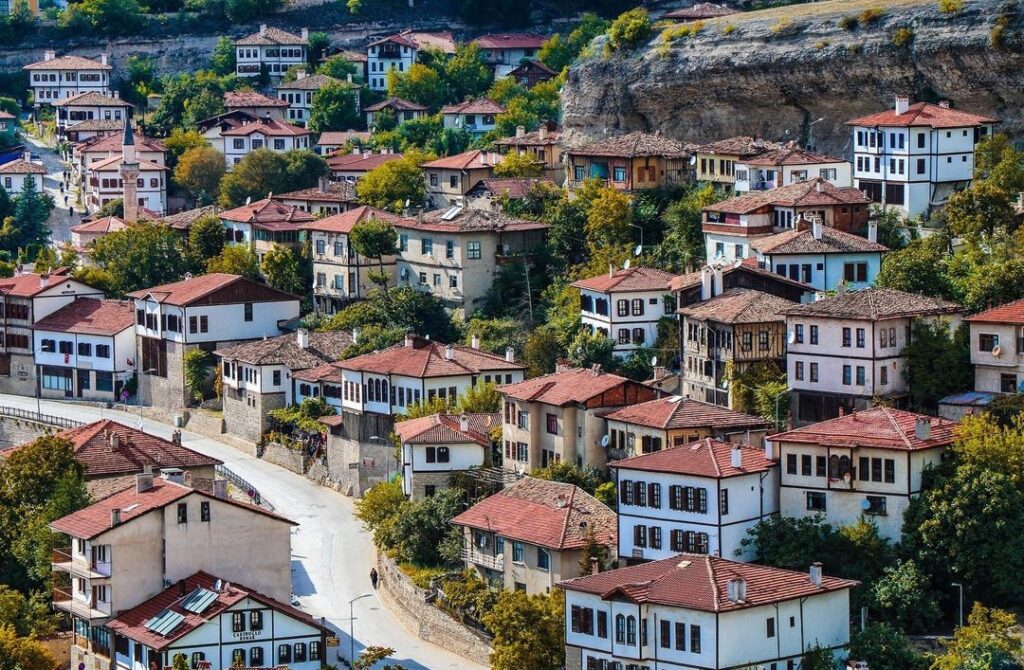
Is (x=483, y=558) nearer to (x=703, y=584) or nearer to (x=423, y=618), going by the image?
(x=423, y=618)

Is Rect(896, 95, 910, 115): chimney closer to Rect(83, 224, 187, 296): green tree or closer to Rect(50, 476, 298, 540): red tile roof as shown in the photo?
Rect(50, 476, 298, 540): red tile roof

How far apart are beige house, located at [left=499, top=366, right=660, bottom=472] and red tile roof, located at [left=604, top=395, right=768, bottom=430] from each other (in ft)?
4.09

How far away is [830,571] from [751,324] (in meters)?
11.6

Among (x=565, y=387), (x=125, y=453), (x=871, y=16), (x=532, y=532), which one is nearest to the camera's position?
(x=532, y=532)

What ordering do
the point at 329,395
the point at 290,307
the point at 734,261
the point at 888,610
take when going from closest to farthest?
the point at 888,610 < the point at 734,261 < the point at 329,395 < the point at 290,307

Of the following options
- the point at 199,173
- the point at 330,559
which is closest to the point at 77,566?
the point at 330,559

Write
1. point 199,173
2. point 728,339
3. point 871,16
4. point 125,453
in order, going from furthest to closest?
1. point 199,173
2. point 871,16
3. point 125,453
4. point 728,339

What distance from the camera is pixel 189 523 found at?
73.2 meters

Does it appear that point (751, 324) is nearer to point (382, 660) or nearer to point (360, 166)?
point (382, 660)

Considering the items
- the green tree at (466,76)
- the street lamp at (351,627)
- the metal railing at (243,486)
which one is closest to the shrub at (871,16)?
the metal railing at (243,486)

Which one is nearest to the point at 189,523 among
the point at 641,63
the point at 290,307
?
the point at 290,307

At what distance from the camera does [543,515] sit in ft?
239

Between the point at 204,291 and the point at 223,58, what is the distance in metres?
46.0

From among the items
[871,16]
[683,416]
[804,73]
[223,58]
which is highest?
[871,16]
